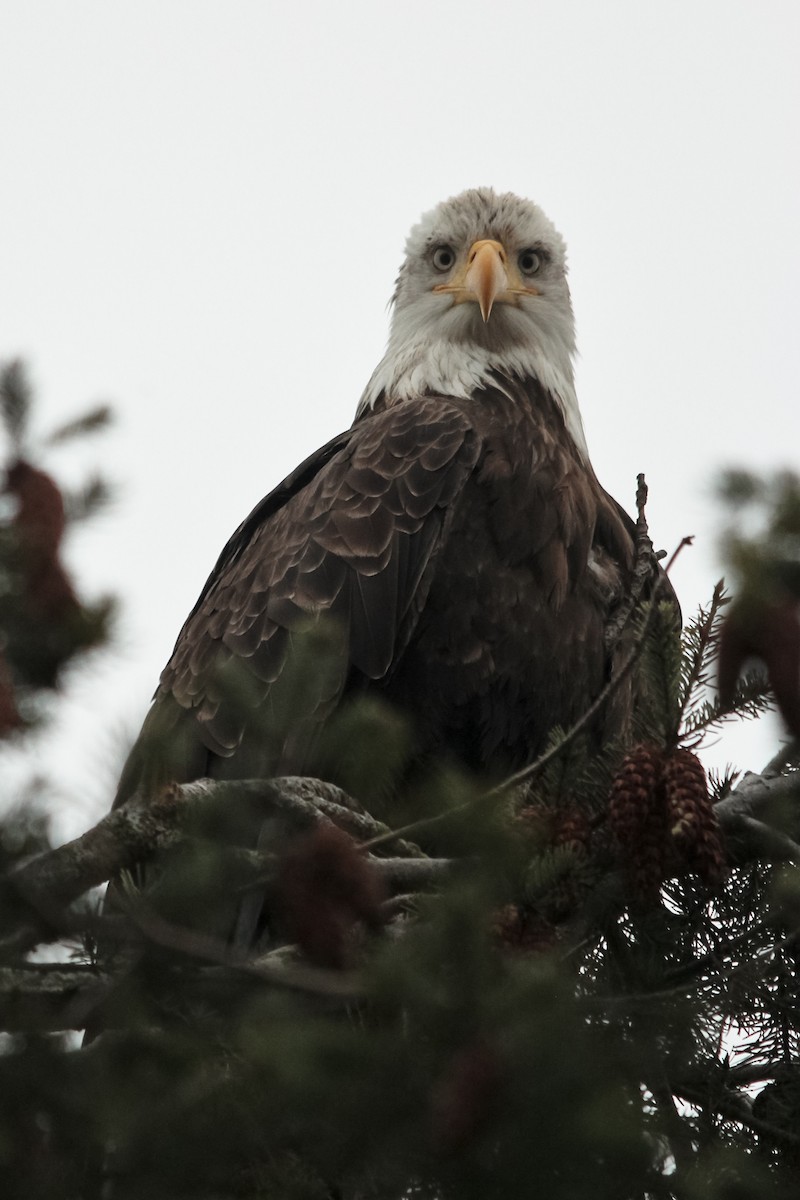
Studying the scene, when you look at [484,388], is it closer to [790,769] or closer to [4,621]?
[790,769]

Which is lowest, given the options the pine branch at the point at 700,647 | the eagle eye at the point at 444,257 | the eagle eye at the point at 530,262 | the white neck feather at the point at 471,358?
the pine branch at the point at 700,647

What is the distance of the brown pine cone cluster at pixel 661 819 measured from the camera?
10.2 feet

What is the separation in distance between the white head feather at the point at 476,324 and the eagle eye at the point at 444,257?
26mm

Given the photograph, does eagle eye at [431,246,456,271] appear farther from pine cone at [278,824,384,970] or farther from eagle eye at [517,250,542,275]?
pine cone at [278,824,384,970]

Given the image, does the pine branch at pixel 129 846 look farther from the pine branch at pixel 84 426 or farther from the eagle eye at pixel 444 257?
the eagle eye at pixel 444 257

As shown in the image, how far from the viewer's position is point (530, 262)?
21.8ft

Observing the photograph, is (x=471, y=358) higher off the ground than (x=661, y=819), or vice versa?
(x=471, y=358)

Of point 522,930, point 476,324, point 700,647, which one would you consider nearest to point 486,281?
point 476,324

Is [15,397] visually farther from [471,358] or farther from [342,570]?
[471,358]

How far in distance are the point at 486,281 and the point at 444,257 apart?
0.60 meters

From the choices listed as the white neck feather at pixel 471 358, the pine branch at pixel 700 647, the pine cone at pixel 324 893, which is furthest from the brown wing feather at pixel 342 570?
the pine cone at pixel 324 893

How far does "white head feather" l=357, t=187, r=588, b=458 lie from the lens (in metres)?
6.29

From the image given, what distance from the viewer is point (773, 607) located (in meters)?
2.72

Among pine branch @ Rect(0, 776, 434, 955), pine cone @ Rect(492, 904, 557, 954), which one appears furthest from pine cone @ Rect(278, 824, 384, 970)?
pine cone @ Rect(492, 904, 557, 954)
